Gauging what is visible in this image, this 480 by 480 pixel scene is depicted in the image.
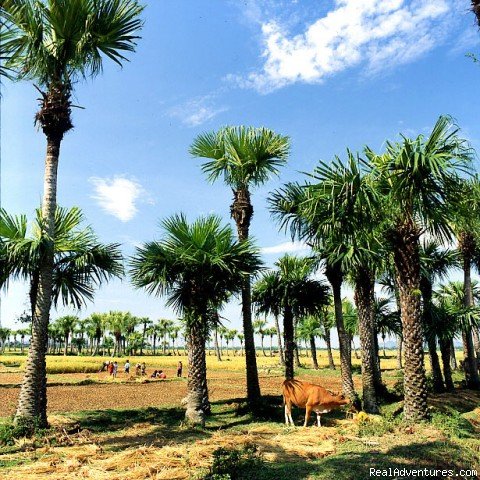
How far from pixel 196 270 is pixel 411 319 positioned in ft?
23.6

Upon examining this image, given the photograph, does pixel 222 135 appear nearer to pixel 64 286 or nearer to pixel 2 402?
pixel 64 286

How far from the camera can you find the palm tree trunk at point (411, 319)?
476 inches

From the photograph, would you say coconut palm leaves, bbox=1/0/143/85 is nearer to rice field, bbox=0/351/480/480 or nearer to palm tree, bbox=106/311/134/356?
rice field, bbox=0/351/480/480

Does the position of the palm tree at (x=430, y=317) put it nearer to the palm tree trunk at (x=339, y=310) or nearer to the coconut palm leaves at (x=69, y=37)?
the palm tree trunk at (x=339, y=310)

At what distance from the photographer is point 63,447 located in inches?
427

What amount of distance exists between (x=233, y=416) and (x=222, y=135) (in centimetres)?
1201

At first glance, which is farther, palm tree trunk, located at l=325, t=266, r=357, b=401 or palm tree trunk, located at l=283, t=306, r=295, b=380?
palm tree trunk, located at l=283, t=306, r=295, b=380

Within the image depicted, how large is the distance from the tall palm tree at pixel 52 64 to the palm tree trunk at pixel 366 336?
12.0 metres

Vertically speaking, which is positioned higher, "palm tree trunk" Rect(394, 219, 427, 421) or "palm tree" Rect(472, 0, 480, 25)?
"palm tree" Rect(472, 0, 480, 25)

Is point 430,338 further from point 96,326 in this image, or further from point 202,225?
point 96,326

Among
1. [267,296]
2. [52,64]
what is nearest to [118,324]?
[267,296]

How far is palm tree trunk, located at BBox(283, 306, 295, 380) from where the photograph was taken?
20.8 meters

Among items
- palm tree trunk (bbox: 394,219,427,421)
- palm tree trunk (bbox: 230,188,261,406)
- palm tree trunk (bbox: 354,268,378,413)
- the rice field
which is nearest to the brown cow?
the rice field

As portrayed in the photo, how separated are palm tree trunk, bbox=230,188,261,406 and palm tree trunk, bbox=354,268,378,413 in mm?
4562
